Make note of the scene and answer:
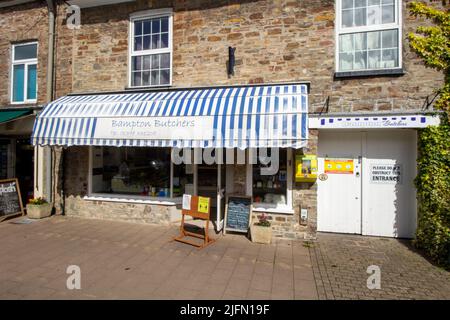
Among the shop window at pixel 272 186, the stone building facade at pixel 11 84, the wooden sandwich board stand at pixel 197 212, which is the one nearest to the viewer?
the wooden sandwich board stand at pixel 197 212

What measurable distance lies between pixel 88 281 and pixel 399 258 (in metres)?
5.81

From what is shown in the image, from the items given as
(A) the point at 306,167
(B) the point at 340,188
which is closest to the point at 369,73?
(A) the point at 306,167

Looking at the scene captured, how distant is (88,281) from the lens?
435 centimetres

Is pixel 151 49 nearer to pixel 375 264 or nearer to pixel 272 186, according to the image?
pixel 272 186

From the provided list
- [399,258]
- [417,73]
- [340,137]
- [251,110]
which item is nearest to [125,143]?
[251,110]

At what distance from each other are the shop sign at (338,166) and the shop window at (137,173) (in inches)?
145

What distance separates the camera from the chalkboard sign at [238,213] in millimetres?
6551

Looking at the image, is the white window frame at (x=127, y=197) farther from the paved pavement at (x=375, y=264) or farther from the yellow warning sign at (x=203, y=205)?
the paved pavement at (x=375, y=264)

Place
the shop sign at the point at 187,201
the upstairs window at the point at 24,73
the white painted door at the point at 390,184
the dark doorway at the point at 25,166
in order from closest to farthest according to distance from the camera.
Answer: the shop sign at the point at 187,201 < the white painted door at the point at 390,184 < the upstairs window at the point at 24,73 < the dark doorway at the point at 25,166

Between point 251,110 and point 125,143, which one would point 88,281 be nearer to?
point 125,143

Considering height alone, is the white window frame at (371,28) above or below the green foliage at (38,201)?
above

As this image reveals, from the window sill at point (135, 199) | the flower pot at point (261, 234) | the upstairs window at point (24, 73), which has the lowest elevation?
the flower pot at point (261, 234)

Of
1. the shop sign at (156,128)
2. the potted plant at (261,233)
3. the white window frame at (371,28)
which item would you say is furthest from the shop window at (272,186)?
the white window frame at (371,28)
